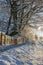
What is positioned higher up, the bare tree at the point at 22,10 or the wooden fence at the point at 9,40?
the bare tree at the point at 22,10

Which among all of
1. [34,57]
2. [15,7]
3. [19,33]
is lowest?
[19,33]

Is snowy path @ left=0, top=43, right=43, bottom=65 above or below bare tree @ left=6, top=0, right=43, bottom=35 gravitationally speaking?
below

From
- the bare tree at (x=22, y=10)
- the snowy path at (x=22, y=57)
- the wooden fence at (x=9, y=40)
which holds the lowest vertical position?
the wooden fence at (x=9, y=40)

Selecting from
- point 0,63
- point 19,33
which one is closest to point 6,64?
point 0,63

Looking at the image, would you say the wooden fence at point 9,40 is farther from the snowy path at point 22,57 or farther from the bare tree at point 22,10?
the snowy path at point 22,57

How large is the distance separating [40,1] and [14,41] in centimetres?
170

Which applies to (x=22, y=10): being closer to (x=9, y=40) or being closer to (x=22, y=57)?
(x=9, y=40)

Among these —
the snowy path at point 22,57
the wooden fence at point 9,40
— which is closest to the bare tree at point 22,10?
the wooden fence at point 9,40

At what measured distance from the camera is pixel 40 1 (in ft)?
20.3

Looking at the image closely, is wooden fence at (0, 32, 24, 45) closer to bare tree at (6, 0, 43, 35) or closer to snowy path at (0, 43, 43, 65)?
bare tree at (6, 0, 43, 35)

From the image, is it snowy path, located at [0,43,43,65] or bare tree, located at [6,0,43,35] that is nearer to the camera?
snowy path, located at [0,43,43,65]

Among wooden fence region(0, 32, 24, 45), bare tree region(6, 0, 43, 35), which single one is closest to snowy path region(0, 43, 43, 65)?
wooden fence region(0, 32, 24, 45)

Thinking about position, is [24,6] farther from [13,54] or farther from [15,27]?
[13,54]

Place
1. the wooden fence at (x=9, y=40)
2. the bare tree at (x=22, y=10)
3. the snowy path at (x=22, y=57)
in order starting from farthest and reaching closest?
the bare tree at (x=22, y=10)
the wooden fence at (x=9, y=40)
the snowy path at (x=22, y=57)
